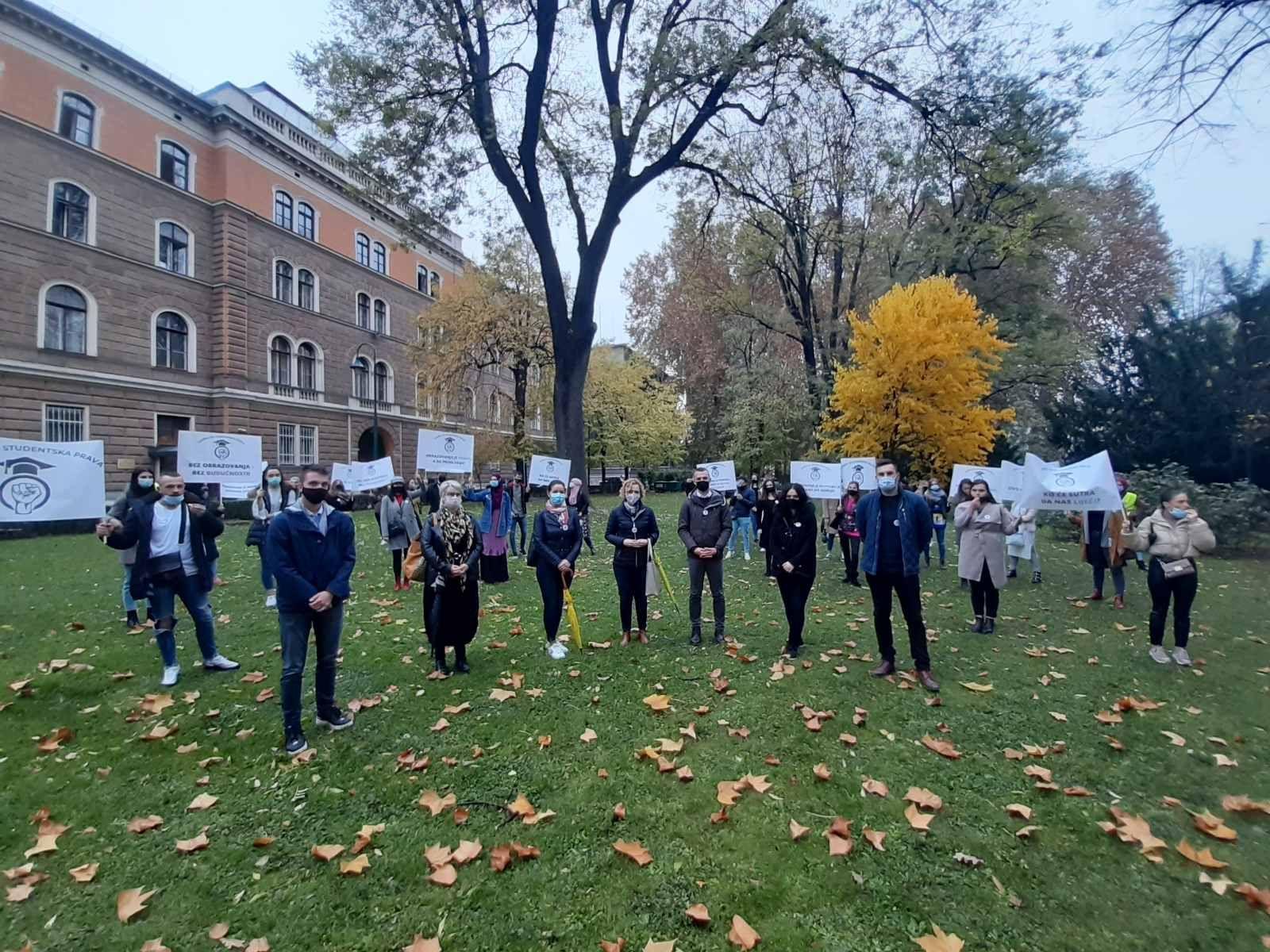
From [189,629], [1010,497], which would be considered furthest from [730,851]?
[1010,497]

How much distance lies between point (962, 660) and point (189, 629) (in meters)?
8.99

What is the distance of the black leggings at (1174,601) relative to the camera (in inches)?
252

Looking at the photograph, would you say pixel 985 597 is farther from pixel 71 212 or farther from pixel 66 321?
pixel 71 212

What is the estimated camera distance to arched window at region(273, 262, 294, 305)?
34000 mm

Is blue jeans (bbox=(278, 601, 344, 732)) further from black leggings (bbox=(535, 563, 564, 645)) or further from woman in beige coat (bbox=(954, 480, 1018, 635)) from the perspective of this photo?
woman in beige coat (bbox=(954, 480, 1018, 635))

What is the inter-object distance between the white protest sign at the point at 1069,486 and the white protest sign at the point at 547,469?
8413 mm

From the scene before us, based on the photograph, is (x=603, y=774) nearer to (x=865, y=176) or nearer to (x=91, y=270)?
(x=865, y=176)

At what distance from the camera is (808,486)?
1337 centimetres

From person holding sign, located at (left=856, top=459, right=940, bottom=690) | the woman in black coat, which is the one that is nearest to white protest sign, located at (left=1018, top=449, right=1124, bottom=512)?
person holding sign, located at (left=856, top=459, right=940, bottom=690)

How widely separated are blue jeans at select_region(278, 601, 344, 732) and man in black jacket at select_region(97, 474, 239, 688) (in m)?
1.89

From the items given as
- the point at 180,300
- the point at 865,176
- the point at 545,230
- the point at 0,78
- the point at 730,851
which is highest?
the point at 0,78

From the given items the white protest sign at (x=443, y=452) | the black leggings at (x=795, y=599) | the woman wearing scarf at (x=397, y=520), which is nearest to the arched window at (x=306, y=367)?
the white protest sign at (x=443, y=452)

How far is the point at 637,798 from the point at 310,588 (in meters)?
2.80

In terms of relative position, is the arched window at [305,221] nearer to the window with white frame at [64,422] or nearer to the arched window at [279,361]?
the arched window at [279,361]
